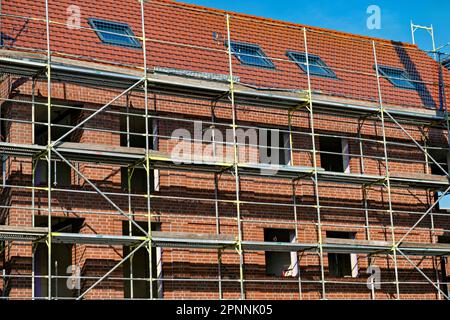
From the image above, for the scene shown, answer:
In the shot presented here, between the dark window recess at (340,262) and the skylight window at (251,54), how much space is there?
429cm

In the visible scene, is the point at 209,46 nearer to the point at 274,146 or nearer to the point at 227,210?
the point at 274,146

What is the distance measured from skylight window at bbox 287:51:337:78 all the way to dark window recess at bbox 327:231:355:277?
4.01 meters

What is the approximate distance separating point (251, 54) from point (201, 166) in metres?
4.59

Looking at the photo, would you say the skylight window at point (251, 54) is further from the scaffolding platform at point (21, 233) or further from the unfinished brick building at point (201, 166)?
the scaffolding platform at point (21, 233)

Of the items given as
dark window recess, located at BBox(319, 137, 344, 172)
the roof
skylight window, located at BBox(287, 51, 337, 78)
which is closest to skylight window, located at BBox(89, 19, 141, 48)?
the roof

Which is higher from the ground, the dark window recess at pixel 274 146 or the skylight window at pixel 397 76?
the skylight window at pixel 397 76

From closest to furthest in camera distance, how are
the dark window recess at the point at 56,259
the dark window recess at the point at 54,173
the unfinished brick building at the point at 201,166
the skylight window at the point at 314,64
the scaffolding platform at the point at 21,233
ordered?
the scaffolding platform at the point at 21,233
the unfinished brick building at the point at 201,166
the dark window recess at the point at 54,173
the dark window recess at the point at 56,259
the skylight window at the point at 314,64

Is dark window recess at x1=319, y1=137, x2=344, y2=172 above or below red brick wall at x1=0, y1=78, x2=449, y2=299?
above

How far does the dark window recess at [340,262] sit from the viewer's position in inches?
842

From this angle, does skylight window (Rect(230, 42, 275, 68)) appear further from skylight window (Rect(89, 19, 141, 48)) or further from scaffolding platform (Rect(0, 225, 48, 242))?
scaffolding platform (Rect(0, 225, 48, 242))

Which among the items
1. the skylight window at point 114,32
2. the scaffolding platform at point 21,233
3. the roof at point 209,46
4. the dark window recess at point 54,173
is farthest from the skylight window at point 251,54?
the scaffolding platform at point 21,233

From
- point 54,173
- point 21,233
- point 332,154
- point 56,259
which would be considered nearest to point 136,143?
point 56,259

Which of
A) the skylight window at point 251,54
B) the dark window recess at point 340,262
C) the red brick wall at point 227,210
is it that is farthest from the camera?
the skylight window at point 251,54

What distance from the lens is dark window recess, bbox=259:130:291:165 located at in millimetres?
20844
